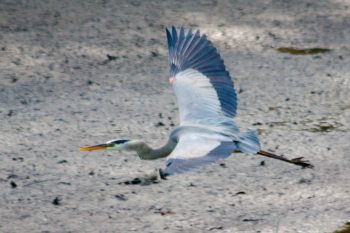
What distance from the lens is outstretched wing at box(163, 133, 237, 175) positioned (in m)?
4.36

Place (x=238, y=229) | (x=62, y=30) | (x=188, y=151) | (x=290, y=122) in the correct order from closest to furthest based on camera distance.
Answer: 1. (x=188, y=151)
2. (x=238, y=229)
3. (x=290, y=122)
4. (x=62, y=30)

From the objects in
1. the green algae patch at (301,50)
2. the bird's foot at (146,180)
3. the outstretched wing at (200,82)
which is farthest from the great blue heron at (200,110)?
the green algae patch at (301,50)

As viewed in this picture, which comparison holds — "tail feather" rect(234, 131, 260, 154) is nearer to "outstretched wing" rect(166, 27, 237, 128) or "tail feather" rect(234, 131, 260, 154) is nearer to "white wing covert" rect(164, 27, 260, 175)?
"white wing covert" rect(164, 27, 260, 175)

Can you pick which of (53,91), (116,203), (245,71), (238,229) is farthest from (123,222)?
(245,71)

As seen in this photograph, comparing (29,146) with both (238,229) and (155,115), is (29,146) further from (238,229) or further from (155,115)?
(238,229)

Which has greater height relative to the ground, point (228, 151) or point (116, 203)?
point (228, 151)

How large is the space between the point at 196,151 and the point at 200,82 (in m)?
1.00

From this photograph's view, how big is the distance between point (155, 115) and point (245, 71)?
1.00 m

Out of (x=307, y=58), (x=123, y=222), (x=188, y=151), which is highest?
(x=307, y=58)

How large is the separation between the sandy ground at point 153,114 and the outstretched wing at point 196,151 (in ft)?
1.51

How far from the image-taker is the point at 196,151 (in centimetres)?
466

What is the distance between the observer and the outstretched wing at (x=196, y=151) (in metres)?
4.36

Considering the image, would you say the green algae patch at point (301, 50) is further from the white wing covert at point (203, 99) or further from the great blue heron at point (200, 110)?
the white wing covert at point (203, 99)

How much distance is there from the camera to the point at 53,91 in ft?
22.8
